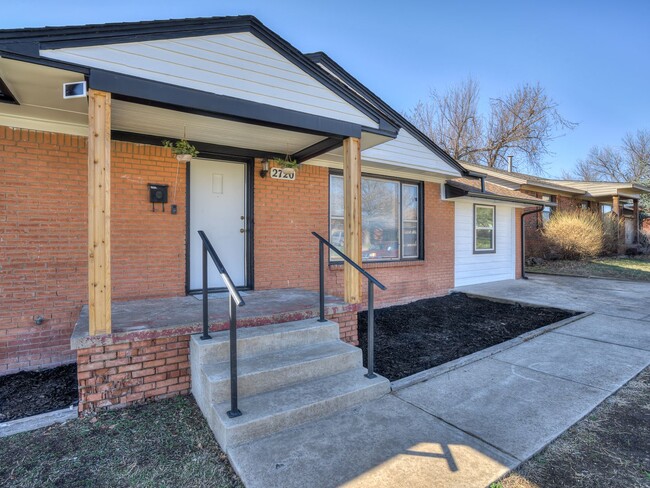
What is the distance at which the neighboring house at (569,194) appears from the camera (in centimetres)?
1367

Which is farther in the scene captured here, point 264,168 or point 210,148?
point 264,168

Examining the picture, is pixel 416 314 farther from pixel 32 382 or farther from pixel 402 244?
pixel 32 382

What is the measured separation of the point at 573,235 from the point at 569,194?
398cm

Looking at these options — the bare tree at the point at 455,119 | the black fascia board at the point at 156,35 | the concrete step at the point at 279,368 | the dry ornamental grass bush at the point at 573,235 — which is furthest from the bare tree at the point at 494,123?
the concrete step at the point at 279,368

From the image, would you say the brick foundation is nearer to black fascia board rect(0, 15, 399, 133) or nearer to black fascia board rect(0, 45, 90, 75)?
black fascia board rect(0, 45, 90, 75)

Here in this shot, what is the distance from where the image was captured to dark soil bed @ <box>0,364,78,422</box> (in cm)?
310

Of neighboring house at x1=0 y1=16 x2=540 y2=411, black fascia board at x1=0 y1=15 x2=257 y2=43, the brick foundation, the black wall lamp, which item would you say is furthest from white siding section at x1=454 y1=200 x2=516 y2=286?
the brick foundation

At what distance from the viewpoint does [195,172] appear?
506 cm

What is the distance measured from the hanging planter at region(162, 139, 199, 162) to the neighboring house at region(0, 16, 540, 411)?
14 centimetres

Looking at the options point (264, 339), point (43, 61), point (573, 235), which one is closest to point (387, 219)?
point (264, 339)

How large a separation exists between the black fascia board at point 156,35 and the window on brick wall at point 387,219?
2.64 meters

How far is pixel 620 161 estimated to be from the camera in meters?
32.6

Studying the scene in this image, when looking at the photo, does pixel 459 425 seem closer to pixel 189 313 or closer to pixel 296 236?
pixel 189 313

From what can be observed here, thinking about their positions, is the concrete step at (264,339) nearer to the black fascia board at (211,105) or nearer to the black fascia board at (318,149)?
the black fascia board at (211,105)
